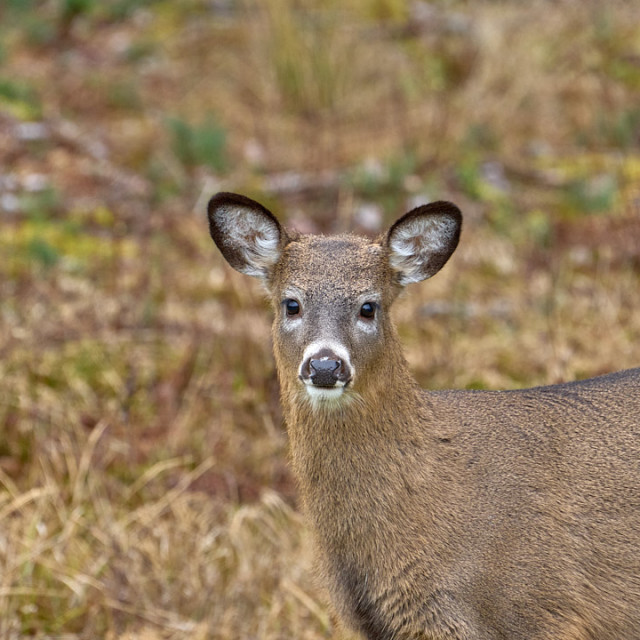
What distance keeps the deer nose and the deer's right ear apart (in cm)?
70

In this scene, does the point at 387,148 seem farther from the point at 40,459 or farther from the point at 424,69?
the point at 40,459

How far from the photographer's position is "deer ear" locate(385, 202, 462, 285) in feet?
13.2

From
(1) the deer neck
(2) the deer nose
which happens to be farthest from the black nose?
(1) the deer neck

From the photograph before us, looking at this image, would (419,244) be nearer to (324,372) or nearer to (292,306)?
(292,306)

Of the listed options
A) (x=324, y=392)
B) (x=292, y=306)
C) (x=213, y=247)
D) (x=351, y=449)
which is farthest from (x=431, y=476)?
(x=213, y=247)

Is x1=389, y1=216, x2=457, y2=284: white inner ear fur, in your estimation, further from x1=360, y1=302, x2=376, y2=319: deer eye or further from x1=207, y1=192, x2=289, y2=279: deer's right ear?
x1=207, y1=192, x2=289, y2=279: deer's right ear

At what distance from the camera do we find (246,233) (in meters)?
4.20

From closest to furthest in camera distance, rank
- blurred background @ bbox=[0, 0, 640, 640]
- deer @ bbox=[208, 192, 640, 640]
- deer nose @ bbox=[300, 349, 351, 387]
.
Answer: deer nose @ bbox=[300, 349, 351, 387] < deer @ bbox=[208, 192, 640, 640] < blurred background @ bbox=[0, 0, 640, 640]

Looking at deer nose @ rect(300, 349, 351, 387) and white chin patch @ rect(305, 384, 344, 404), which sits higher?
deer nose @ rect(300, 349, 351, 387)

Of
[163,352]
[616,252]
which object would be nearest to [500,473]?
[163,352]

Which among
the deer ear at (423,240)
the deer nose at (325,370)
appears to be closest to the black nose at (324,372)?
the deer nose at (325,370)

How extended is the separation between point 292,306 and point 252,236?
39cm

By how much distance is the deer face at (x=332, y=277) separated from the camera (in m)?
3.76

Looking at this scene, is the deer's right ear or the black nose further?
the deer's right ear
